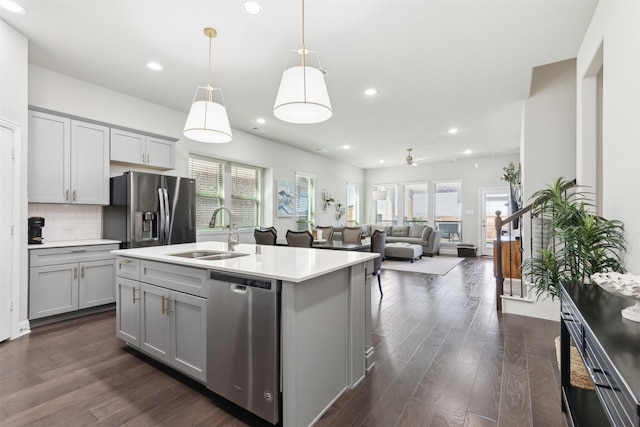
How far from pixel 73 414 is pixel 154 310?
2.38 ft

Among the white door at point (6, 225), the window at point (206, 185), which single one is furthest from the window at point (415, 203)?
the white door at point (6, 225)

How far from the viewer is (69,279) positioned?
339 centimetres

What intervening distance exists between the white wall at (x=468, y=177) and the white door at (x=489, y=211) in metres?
0.11

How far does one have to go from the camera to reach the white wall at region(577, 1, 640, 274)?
1.74 m

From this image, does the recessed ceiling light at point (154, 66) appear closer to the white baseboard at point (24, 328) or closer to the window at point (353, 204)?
the white baseboard at point (24, 328)

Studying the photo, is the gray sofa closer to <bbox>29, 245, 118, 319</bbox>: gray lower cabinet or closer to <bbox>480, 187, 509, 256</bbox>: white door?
<bbox>480, 187, 509, 256</bbox>: white door

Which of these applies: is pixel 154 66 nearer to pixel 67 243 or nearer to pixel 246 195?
pixel 67 243

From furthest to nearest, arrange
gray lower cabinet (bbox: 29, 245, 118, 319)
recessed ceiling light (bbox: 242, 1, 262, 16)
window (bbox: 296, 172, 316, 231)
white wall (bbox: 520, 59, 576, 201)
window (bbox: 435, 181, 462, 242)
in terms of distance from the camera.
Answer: window (bbox: 435, 181, 462, 242) < window (bbox: 296, 172, 316, 231) < white wall (bbox: 520, 59, 576, 201) < gray lower cabinet (bbox: 29, 245, 118, 319) < recessed ceiling light (bbox: 242, 1, 262, 16)

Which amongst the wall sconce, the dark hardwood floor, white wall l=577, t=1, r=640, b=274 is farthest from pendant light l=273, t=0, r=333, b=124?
the wall sconce

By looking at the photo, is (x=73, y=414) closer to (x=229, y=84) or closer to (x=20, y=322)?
(x=20, y=322)

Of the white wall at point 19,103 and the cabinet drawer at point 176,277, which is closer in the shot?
the cabinet drawer at point 176,277

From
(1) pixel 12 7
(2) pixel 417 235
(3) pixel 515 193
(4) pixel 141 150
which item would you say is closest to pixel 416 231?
(2) pixel 417 235

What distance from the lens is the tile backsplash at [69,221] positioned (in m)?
3.61

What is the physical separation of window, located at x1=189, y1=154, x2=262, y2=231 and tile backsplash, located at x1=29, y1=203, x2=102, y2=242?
1549 millimetres
